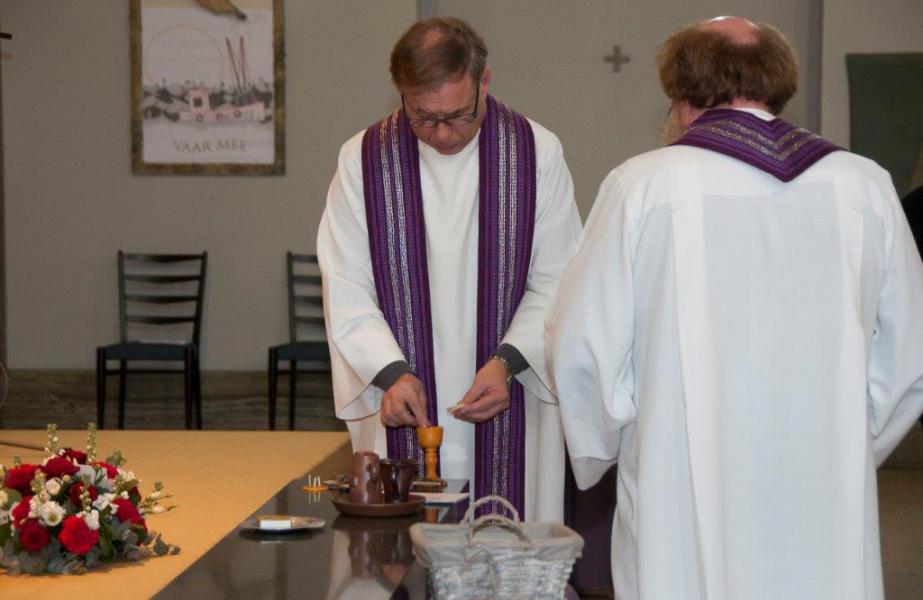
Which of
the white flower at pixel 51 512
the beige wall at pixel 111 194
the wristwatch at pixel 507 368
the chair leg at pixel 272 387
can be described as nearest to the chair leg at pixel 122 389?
the beige wall at pixel 111 194

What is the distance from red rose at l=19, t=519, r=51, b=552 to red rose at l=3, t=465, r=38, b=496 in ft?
0.35

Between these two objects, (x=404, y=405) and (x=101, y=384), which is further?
(x=101, y=384)

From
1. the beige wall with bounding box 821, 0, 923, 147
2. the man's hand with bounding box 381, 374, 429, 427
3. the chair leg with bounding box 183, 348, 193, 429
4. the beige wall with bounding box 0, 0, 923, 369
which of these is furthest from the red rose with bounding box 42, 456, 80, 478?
the beige wall with bounding box 821, 0, 923, 147

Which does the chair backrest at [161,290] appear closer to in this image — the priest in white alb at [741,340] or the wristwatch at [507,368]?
the wristwatch at [507,368]

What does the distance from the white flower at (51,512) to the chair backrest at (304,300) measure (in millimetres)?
5500

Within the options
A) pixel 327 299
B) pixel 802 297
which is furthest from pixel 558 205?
pixel 802 297

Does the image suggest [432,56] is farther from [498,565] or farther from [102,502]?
[498,565]

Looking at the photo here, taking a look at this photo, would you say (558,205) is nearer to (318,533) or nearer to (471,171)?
(471,171)

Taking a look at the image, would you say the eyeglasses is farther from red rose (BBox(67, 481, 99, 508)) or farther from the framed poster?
the framed poster

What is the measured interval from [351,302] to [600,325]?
107 cm

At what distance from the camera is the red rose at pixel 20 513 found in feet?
8.28

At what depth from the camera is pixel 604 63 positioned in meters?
8.50

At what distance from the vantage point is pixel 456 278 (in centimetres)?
336

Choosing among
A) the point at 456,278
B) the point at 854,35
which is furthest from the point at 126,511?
the point at 854,35
